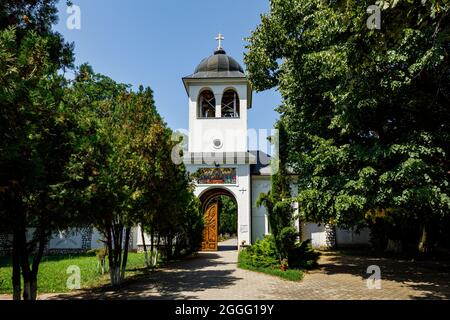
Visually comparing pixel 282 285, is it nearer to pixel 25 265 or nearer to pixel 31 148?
pixel 25 265

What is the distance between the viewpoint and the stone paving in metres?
8.64

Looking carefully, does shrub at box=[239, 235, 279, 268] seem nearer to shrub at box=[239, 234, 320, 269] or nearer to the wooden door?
shrub at box=[239, 234, 320, 269]

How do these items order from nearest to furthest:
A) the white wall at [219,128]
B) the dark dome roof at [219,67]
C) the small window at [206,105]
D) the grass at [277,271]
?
the grass at [277,271], the white wall at [219,128], the dark dome roof at [219,67], the small window at [206,105]

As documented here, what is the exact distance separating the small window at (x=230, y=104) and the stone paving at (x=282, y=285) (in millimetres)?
13325

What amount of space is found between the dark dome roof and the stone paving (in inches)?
571

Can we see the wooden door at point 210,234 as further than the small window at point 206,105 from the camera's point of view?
Yes

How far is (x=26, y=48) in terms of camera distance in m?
5.88

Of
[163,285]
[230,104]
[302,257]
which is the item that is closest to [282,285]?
[163,285]

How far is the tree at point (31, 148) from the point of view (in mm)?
4500

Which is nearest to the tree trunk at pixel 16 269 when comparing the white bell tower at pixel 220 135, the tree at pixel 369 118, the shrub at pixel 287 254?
the tree at pixel 369 118

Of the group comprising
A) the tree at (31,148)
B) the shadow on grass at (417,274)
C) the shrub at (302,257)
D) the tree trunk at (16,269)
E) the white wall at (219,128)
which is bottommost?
the shadow on grass at (417,274)

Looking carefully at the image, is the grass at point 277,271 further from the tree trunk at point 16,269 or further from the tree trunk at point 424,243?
the tree trunk at point 424,243

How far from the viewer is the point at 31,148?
568cm

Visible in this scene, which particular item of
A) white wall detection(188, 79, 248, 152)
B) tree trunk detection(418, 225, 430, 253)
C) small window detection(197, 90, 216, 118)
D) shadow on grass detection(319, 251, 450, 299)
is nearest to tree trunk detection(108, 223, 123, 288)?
shadow on grass detection(319, 251, 450, 299)
